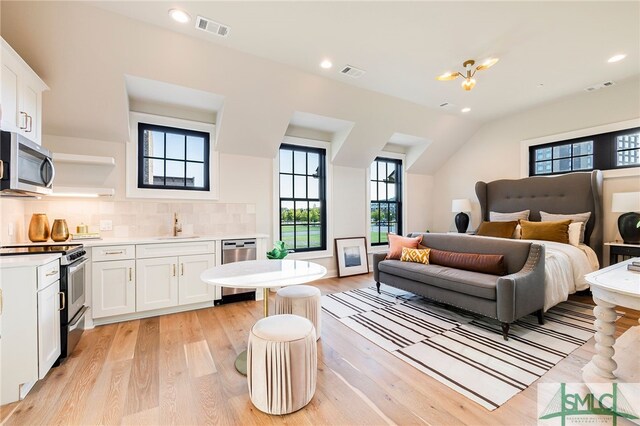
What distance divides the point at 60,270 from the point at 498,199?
6205 millimetres

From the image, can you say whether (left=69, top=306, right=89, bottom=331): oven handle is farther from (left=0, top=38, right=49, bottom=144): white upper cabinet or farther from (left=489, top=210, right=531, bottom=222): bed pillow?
(left=489, top=210, right=531, bottom=222): bed pillow

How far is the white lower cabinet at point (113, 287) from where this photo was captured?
282 centimetres

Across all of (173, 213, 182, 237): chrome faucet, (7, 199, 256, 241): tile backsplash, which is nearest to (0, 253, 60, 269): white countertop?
(7, 199, 256, 241): tile backsplash

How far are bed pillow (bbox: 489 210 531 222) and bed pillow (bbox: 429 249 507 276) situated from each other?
2.04 metres

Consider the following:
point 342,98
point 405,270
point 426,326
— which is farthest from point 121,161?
point 426,326

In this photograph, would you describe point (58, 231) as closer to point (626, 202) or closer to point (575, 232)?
point (575, 232)

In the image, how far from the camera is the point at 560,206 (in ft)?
13.9

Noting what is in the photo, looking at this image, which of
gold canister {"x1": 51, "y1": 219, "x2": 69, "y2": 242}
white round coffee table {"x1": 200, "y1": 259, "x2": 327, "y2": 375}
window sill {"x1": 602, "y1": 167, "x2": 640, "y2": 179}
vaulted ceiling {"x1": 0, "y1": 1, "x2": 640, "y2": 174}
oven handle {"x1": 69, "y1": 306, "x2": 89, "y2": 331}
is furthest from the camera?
window sill {"x1": 602, "y1": 167, "x2": 640, "y2": 179}

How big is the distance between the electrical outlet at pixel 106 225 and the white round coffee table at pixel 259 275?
6.56 feet

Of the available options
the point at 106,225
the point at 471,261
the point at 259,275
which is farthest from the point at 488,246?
the point at 106,225

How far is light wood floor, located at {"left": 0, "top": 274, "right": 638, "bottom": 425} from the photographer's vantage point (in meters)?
1.59

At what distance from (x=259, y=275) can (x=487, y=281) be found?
7.26 feet

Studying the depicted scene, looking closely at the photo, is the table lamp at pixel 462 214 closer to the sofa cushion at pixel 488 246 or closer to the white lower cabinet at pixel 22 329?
the sofa cushion at pixel 488 246

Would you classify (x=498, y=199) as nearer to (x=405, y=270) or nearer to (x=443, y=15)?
(x=405, y=270)
